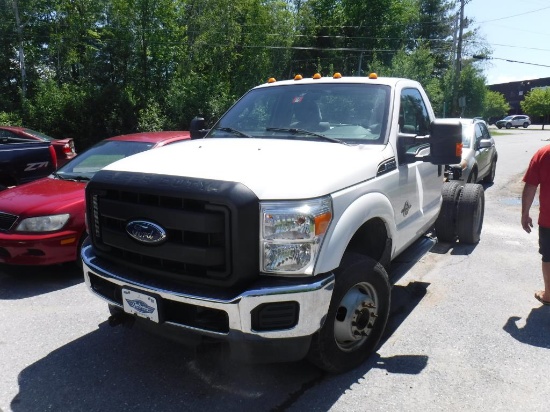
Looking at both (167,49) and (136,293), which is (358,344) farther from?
(167,49)

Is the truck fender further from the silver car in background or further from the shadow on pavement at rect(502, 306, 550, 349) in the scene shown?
the silver car in background

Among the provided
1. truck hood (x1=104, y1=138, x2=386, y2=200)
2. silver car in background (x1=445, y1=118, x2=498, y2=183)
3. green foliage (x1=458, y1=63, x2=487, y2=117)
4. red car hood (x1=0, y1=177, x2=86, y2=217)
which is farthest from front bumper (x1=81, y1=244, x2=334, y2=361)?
green foliage (x1=458, y1=63, x2=487, y2=117)

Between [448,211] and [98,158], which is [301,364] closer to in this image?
[448,211]

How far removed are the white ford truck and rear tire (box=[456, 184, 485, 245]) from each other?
7.81 feet

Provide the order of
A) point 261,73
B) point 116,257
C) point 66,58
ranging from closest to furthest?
point 116,257
point 66,58
point 261,73

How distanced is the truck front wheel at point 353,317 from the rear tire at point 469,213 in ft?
9.81

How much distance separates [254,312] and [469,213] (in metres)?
4.24

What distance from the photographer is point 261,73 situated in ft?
107

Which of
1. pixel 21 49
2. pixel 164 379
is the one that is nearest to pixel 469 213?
pixel 164 379

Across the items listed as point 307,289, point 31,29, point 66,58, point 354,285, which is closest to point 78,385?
point 307,289

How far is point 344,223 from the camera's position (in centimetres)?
293

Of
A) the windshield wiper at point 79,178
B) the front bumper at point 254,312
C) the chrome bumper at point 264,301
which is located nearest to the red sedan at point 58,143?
the windshield wiper at point 79,178

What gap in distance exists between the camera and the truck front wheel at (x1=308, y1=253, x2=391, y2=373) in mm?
3000

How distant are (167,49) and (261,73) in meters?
8.21
